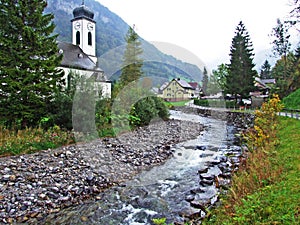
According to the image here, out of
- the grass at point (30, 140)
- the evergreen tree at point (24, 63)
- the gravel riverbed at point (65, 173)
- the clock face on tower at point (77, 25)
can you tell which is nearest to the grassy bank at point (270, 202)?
the gravel riverbed at point (65, 173)

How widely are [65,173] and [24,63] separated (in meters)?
5.94

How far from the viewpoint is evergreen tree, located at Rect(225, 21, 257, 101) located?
34.2m

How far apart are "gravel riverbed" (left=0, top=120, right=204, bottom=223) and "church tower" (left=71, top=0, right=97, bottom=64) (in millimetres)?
35662

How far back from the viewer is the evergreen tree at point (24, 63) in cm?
1076

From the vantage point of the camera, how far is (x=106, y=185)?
785 centimetres

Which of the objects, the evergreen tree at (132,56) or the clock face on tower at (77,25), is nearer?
the evergreen tree at (132,56)

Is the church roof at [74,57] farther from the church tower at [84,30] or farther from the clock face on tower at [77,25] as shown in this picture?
the clock face on tower at [77,25]

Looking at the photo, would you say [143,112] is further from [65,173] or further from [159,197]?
[159,197]

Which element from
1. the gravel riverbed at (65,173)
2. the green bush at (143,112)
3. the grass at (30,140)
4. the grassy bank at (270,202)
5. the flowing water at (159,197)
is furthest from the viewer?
the green bush at (143,112)

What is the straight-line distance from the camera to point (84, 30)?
144 ft

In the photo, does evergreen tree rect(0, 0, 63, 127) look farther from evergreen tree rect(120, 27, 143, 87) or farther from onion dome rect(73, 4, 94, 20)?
onion dome rect(73, 4, 94, 20)

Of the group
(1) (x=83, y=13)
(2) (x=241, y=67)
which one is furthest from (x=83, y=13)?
(2) (x=241, y=67)

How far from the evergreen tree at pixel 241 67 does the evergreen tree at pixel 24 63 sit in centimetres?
2841

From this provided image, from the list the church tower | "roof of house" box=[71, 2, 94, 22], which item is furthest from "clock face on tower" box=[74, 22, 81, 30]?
"roof of house" box=[71, 2, 94, 22]
